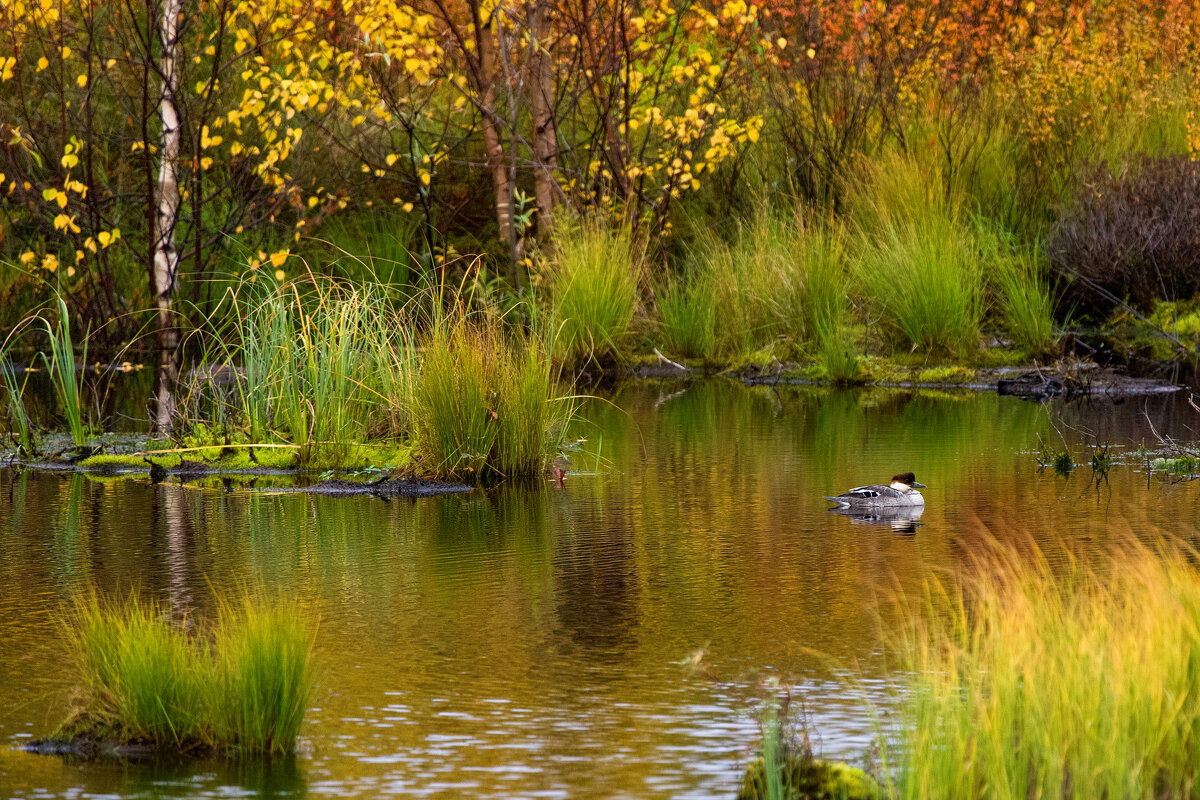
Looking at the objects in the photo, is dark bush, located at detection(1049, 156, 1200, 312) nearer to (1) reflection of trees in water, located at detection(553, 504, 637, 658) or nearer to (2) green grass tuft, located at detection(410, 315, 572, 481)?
(2) green grass tuft, located at detection(410, 315, 572, 481)

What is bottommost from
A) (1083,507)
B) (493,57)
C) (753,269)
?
(1083,507)

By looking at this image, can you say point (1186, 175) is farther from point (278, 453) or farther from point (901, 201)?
point (278, 453)

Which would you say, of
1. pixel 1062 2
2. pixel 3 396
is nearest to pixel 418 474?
pixel 3 396

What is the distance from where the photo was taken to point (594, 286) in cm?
1567

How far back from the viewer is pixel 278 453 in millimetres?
10250

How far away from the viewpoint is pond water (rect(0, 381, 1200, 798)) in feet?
15.1

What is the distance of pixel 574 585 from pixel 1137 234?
10600 millimetres

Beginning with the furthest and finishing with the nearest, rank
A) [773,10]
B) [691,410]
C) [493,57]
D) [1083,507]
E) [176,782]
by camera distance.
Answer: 1. [773,10]
2. [493,57]
3. [691,410]
4. [1083,507]
5. [176,782]

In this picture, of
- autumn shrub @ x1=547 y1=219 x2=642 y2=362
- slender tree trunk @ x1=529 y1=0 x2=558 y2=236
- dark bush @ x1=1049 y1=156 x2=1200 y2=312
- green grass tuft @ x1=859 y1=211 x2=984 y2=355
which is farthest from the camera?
slender tree trunk @ x1=529 y1=0 x2=558 y2=236

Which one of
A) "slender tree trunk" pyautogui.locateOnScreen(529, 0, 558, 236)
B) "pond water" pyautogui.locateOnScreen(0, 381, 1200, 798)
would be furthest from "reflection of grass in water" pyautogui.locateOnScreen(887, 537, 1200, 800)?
"slender tree trunk" pyautogui.locateOnScreen(529, 0, 558, 236)

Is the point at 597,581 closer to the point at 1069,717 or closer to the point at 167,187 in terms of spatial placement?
the point at 1069,717

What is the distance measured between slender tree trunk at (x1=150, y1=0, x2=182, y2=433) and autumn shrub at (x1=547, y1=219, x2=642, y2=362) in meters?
3.32

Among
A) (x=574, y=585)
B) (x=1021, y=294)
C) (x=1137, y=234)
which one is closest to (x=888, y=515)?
(x=574, y=585)

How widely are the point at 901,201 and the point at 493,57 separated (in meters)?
4.66
